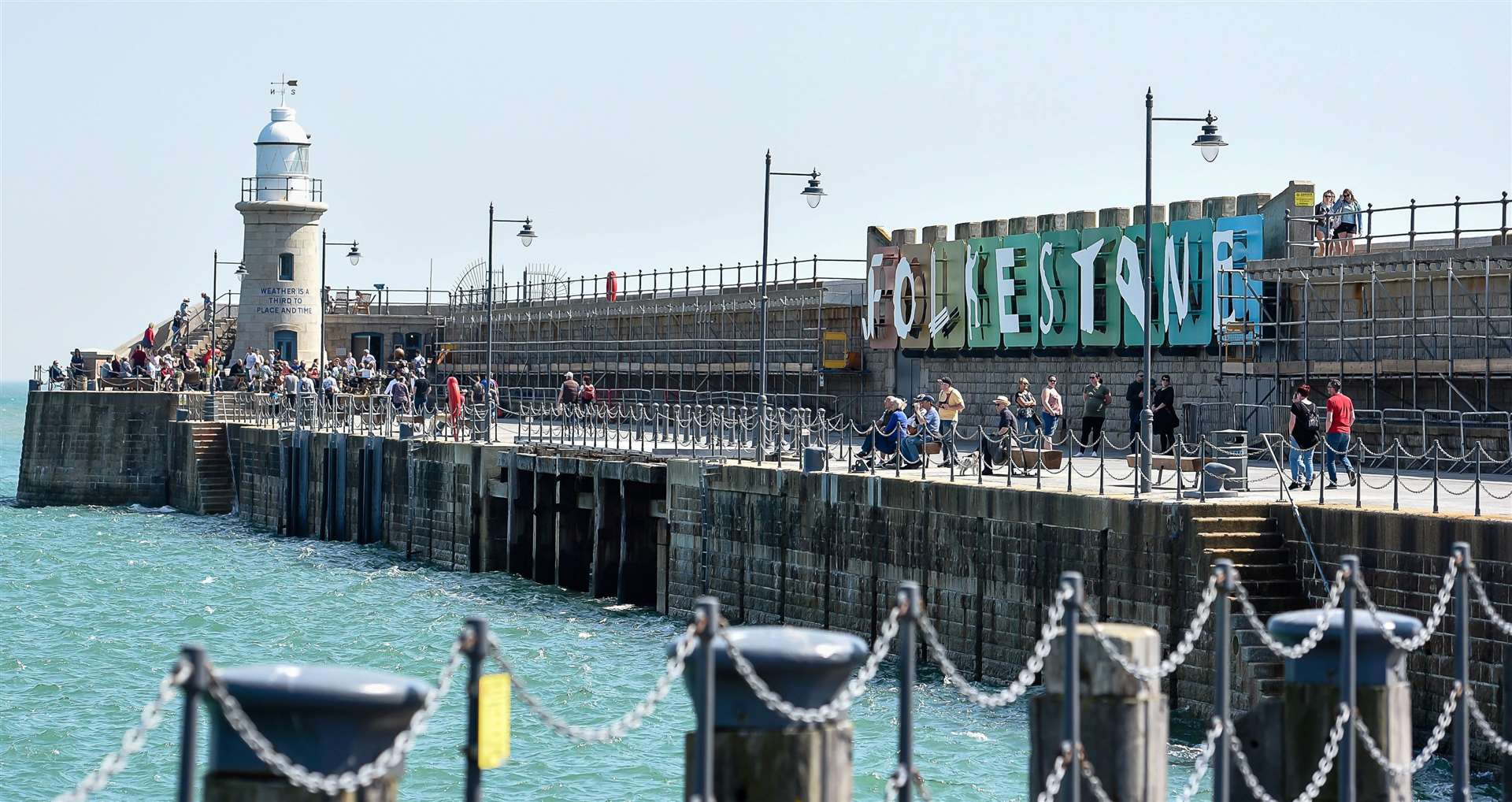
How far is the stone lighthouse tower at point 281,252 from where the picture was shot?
219 ft

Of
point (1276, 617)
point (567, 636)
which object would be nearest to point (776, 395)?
point (567, 636)

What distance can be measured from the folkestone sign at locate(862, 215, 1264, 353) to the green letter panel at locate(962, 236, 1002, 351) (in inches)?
0.9

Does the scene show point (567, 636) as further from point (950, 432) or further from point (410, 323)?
point (410, 323)

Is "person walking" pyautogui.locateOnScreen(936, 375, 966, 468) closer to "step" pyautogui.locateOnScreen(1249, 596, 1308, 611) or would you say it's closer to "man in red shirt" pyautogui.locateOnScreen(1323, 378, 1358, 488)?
"man in red shirt" pyautogui.locateOnScreen(1323, 378, 1358, 488)

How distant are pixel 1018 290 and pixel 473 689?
109 ft

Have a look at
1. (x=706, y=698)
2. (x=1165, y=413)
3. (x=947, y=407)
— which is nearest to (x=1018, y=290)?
(x=947, y=407)

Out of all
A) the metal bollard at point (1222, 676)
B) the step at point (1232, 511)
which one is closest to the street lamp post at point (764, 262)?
the step at point (1232, 511)

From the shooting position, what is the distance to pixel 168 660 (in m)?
29.9

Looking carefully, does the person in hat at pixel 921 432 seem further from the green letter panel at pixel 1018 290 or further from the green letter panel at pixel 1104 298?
the green letter panel at pixel 1018 290

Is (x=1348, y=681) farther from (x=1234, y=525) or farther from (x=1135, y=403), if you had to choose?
(x=1135, y=403)

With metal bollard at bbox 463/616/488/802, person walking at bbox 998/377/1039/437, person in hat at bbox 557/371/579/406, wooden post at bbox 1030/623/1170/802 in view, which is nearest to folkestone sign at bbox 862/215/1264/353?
person walking at bbox 998/377/1039/437

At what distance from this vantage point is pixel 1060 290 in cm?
3891

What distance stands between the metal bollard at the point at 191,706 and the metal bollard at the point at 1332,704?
579 centimetres

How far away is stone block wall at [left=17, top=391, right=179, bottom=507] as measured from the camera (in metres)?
58.3
